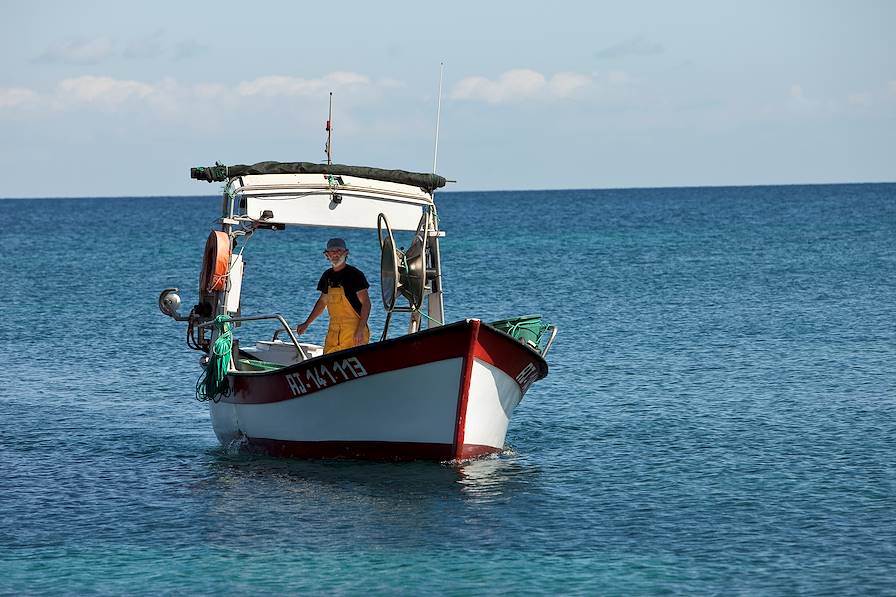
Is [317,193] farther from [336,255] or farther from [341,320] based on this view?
[341,320]

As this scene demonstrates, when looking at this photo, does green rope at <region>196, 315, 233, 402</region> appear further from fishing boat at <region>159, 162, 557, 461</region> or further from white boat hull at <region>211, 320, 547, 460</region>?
white boat hull at <region>211, 320, 547, 460</region>

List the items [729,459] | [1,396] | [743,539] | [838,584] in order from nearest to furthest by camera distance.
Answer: [838,584], [743,539], [729,459], [1,396]

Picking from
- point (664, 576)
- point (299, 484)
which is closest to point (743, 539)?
point (664, 576)

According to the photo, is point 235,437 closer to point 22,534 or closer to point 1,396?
point 22,534

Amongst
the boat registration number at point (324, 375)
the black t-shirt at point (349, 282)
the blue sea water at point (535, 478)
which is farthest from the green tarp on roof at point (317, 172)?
the blue sea water at point (535, 478)

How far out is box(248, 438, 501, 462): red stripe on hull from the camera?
13.4 m

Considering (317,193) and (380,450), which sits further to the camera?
(317,193)

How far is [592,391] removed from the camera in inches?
780

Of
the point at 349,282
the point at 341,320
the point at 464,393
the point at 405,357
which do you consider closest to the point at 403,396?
the point at 405,357

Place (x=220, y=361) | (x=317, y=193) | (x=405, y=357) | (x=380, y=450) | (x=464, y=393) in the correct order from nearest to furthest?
(x=405, y=357) → (x=464, y=393) → (x=380, y=450) → (x=220, y=361) → (x=317, y=193)

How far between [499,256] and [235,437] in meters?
43.7

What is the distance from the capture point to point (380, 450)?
1359cm

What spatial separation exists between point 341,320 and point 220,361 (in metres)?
1.44

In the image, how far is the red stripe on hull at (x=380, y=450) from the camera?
44.0ft
